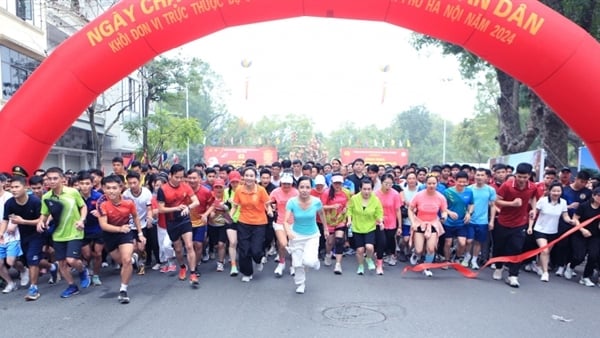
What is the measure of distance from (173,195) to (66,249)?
4.73 ft

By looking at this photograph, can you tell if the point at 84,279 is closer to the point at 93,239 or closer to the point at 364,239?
the point at 93,239

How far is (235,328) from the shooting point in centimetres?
484

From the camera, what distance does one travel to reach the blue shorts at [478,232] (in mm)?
7566

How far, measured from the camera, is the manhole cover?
5.05 metres

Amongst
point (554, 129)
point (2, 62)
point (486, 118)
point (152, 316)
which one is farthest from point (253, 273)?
point (486, 118)

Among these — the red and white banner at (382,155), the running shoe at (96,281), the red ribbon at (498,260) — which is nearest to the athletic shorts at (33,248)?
the running shoe at (96,281)

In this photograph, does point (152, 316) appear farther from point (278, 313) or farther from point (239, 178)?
point (239, 178)

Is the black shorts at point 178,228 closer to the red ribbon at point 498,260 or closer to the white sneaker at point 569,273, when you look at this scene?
the red ribbon at point 498,260

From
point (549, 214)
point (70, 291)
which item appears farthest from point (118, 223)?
point (549, 214)

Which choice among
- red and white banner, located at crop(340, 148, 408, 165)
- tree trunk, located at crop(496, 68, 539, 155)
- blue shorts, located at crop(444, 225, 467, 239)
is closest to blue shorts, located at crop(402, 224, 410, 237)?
blue shorts, located at crop(444, 225, 467, 239)

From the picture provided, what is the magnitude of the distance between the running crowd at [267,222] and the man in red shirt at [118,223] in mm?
12

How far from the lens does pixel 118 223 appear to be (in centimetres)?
598

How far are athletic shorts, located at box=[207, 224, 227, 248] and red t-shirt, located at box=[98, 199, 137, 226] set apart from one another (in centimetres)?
193

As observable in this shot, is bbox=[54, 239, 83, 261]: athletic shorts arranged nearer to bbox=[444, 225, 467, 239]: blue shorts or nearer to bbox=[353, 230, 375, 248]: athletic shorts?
bbox=[353, 230, 375, 248]: athletic shorts
